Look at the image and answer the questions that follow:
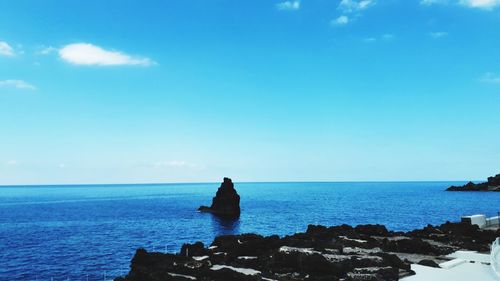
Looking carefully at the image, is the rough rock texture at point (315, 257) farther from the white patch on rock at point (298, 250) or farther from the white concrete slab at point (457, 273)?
the white concrete slab at point (457, 273)

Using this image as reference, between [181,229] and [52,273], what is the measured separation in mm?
48327

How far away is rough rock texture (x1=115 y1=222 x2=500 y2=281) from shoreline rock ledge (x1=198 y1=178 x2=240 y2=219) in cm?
9746

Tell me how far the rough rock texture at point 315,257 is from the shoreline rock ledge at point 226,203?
97.5 metres

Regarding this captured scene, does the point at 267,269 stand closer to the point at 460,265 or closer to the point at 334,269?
the point at 334,269

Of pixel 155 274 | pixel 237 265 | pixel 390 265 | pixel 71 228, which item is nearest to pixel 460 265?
pixel 390 265

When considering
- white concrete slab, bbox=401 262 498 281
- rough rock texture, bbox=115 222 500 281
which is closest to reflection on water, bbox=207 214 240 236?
rough rock texture, bbox=115 222 500 281

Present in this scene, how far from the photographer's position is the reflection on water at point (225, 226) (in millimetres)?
100188

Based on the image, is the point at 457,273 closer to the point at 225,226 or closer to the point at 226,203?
the point at 225,226

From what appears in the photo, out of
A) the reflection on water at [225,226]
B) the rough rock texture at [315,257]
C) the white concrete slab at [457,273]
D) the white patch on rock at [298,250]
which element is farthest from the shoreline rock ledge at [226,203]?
the white concrete slab at [457,273]

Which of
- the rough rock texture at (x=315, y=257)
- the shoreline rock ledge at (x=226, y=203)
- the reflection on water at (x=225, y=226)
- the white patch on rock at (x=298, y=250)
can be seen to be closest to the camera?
the rough rock texture at (x=315, y=257)

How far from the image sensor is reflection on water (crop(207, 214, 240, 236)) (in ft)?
329

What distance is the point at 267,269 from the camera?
1188 inches

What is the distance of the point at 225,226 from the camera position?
112250 mm

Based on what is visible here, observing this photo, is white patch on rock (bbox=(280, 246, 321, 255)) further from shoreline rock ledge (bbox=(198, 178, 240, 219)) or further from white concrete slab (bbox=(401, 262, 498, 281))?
shoreline rock ledge (bbox=(198, 178, 240, 219))
